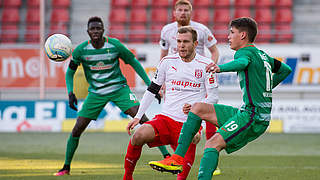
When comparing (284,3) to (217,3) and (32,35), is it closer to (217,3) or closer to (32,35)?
(217,3)

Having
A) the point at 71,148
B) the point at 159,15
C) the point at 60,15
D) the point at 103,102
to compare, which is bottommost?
the point at 71,148

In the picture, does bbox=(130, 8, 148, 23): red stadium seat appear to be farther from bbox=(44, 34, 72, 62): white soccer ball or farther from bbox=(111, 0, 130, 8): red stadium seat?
bbox=(44, 34, 72, 62): white soccer ball

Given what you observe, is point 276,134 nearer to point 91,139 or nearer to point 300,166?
point 91,139

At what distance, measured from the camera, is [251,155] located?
10227mm

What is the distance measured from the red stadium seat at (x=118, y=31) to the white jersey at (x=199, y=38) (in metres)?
10.9

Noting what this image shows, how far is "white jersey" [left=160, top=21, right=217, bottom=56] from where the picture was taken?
7.89m

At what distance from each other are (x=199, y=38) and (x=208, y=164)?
3262mm

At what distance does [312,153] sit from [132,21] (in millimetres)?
11465

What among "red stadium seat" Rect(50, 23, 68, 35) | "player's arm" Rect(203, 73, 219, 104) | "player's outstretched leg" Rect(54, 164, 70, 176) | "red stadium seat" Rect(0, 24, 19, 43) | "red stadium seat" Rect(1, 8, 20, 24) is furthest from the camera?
"red stadium seat" Rect(1, 8, 20, 24)

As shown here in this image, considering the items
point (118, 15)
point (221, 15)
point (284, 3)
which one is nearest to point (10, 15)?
point (118, 15)

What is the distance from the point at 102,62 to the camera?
7695mm

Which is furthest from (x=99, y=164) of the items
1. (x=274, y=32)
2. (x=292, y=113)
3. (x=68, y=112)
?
(x=274, y=32)

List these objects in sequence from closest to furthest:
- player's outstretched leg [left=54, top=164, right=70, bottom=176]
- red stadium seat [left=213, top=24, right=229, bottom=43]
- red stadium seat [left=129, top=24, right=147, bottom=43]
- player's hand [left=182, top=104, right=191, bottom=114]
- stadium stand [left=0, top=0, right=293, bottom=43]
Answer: player's hand [left=182, top=104, right=191, bottom=114] → player's outstretched leg [left=54, top=164, right=70, bottom=176] → red stadium seat [left=213, top=24, right=229, bottom=43] → red stadium seat [left=129, top=24, right=147, bottom=43] → stadium stand [left=0, top=0, right=293, bottom=43]

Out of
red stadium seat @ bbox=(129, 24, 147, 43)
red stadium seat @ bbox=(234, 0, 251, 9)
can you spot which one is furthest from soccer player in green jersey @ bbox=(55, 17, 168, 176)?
red stadium seat @ bbox=(234, 0, 251, 9)
